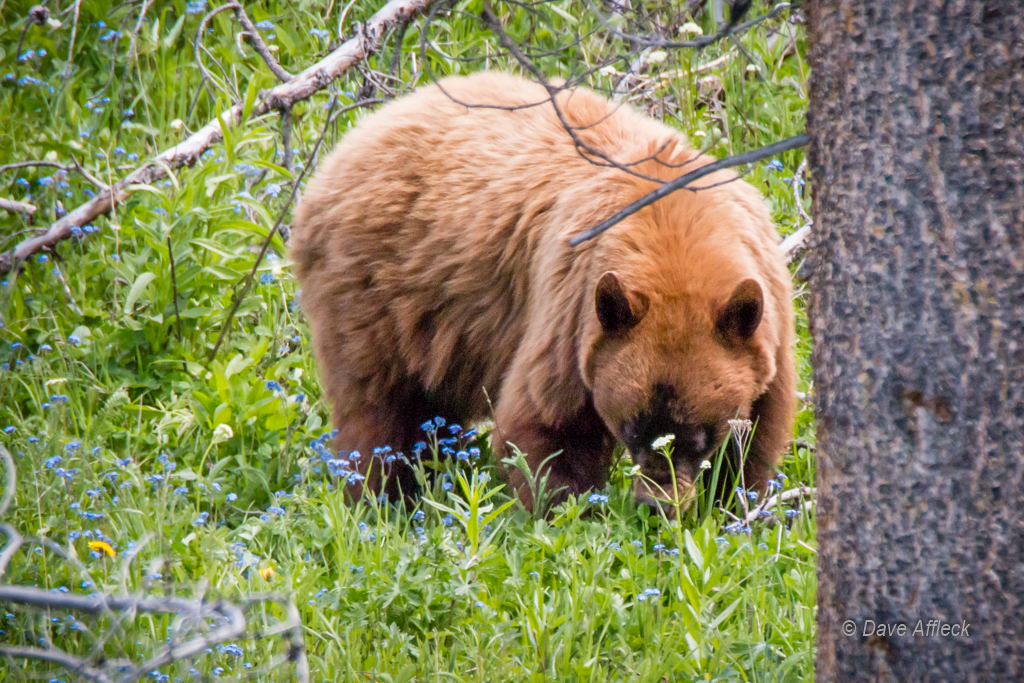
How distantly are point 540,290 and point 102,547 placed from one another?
5.86 feet

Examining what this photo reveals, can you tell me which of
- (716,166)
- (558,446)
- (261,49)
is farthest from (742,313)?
(261,49)

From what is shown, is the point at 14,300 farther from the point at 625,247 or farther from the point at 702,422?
the point at 702,422

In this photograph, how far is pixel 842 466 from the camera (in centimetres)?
206

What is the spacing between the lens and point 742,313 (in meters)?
3.31

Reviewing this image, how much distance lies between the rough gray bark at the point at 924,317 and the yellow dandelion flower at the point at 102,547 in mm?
2182

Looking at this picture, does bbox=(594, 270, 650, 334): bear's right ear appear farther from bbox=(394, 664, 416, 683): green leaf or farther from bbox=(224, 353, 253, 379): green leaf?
bbox=(224, 353, 253, 379): green leaf

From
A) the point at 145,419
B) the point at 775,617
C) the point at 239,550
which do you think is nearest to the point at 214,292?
the point at 145,419

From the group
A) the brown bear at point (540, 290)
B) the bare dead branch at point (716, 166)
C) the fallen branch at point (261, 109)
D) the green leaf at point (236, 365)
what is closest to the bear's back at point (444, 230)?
the brown bear at point (540, 290)

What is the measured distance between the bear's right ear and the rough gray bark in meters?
1.23

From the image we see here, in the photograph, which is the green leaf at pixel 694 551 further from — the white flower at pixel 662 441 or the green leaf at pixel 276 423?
the green leaf at pixel 276 423

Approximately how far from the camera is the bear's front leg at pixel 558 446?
3764mm

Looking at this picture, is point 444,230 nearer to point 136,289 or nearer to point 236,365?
point 236,365

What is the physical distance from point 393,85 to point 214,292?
1.88m

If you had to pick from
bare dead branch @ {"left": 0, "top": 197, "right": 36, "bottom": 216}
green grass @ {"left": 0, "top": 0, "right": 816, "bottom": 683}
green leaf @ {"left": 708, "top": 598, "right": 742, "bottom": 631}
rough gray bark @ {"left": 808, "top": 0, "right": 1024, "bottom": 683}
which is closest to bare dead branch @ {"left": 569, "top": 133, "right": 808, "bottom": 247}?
rough gray bark @ {"left": 808, "top": 0, "right": 1024, "bottom": 683}
